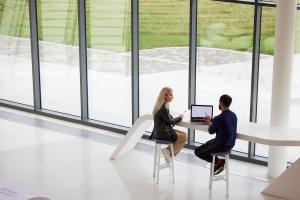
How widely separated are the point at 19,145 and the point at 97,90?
2.04 metres

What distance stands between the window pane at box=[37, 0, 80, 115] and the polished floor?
42.3 inches

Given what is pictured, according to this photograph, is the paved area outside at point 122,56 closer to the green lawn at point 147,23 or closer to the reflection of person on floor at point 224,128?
the green lawn at point 147,23

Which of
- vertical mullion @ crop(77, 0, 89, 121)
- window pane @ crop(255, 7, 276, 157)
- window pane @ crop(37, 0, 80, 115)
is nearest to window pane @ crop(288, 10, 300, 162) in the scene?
window pane @ crop(255, 7, 276, 157)

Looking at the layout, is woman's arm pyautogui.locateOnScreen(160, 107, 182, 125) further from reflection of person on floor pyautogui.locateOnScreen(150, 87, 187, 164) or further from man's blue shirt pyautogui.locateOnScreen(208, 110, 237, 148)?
man's blue shirt pyautogui.locateOnScreen(208, 110, 237, 148)

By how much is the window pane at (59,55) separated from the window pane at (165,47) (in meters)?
1.68

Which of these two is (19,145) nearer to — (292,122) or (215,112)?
(215,112)

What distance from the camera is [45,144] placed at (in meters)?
11.5

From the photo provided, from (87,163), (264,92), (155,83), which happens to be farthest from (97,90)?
(264,92)

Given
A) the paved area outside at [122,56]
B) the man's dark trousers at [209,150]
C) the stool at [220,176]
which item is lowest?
the stool at [220,176]

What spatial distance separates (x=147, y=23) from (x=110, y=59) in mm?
1177

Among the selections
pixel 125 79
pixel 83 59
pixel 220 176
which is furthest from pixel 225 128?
pixel 83 59

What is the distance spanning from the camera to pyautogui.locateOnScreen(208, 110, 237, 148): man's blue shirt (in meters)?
8.87

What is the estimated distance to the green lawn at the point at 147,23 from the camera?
10.5 metres

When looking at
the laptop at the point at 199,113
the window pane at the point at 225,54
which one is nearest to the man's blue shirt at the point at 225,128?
the laptop at the point at 199,113
